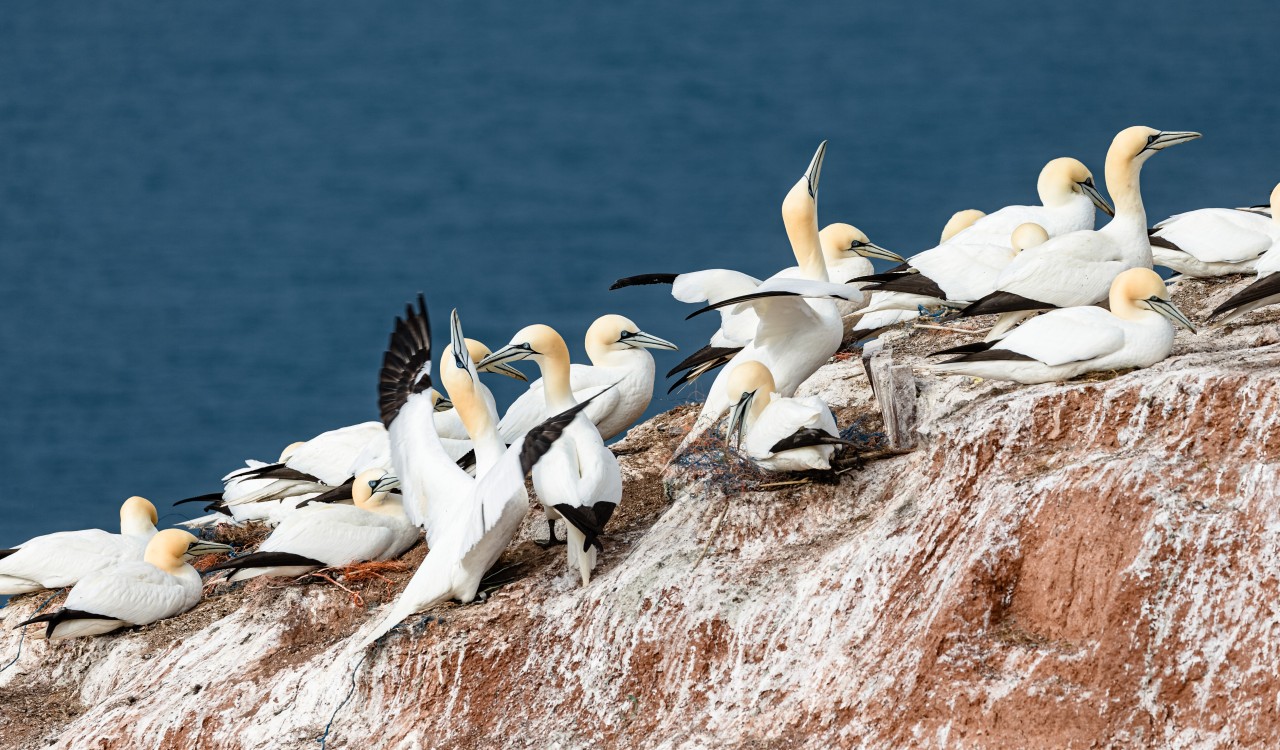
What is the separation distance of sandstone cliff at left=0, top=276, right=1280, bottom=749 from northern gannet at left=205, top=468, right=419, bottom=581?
320mm

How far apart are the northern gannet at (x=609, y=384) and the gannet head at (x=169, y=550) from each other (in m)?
1.93

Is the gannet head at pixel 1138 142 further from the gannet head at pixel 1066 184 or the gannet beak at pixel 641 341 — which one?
the gannet beak at pixel 641 341

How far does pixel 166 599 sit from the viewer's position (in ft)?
29.5

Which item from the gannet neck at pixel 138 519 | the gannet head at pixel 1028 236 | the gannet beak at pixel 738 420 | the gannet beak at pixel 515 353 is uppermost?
the gannet head at pixel 1028 236

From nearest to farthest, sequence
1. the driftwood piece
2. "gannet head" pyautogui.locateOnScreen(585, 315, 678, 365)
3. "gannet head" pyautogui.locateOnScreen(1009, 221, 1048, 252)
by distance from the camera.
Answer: the driftwood piece < "gannet head" pyautogui.locateOnScreen(1009, 221, 1048, 252) < "gannet head" pyautogui.locateOnScreen(585, 315, 678, 365)

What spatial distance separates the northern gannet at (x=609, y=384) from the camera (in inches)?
348

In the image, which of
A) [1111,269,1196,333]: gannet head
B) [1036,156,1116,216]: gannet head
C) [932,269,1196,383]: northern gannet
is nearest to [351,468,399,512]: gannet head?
[932,269,1196,383]: northern gannet

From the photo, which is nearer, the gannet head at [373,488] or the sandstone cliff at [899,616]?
the sandstone cliff at [899,616]

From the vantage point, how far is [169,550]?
29.6 ft

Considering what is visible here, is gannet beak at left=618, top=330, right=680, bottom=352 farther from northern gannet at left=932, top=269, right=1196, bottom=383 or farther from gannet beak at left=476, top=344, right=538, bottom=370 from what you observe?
northern gannet at left=932, top=269, right=1196, bottom=383

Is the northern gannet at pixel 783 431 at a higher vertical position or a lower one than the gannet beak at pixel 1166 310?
lower

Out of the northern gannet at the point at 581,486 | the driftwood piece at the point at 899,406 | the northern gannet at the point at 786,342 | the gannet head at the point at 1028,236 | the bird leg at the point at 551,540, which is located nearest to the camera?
the northern gannet at the point at 581,486

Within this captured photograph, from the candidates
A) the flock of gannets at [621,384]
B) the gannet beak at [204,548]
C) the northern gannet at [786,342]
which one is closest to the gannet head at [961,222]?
the flock of gannets at [621,384]

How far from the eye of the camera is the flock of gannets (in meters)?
6.63
